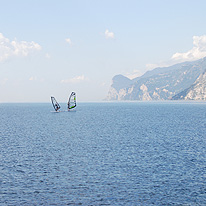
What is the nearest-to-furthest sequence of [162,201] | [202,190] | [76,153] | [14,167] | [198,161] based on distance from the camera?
[162,201]
[202,190]
[14,167]
[198,161]
[76,153]

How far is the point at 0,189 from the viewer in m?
44.2

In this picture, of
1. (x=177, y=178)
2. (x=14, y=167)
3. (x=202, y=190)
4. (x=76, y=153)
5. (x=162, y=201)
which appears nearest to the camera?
(x=162, y=201)

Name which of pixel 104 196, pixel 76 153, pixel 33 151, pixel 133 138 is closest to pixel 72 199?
pixel 104 196

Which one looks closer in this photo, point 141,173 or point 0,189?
point 0,189

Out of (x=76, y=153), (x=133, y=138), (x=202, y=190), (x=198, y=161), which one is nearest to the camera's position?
(x=202, y=190)

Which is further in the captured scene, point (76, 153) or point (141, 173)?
point (76, 153)

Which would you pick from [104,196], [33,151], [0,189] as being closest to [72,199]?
[104,196]

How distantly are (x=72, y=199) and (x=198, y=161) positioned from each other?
3191 centimetres

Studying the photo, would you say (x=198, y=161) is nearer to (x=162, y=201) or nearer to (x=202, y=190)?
(x=202, y=190)

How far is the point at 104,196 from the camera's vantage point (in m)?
41.5

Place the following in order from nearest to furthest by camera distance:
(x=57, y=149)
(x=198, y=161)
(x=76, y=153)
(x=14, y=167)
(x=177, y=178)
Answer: (x=177, y=178)
(x=14, y=167)
(x=198, y=161)
(x=76, y=153)
(x=57, y=149)

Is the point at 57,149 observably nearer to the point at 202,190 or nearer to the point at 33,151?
the point at 33,151

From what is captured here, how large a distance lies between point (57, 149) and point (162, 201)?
140ft

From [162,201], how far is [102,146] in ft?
140
